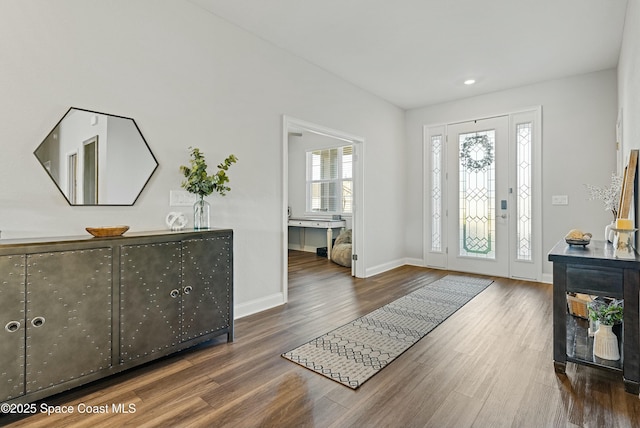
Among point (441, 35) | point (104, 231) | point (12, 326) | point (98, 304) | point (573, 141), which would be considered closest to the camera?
point (12, 326)

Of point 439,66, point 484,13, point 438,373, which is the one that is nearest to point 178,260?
point 438,373

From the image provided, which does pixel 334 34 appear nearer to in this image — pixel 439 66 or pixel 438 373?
pixel 439 66

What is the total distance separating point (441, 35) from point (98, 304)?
3.75 meters

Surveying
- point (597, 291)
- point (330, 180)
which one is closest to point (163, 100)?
point (597, 291)

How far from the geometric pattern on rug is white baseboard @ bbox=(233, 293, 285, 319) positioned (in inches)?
36.2

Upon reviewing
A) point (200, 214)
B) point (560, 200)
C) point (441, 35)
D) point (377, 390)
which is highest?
point (441, 35)

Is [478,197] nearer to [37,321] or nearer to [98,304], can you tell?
[98,304]

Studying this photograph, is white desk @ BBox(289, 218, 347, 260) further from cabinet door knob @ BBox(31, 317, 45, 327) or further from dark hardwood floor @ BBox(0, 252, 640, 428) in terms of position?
cabinet door knob @ BBox(31, 317, 45, 327)

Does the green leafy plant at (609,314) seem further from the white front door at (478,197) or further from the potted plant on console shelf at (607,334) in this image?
the white front door at (478,197)

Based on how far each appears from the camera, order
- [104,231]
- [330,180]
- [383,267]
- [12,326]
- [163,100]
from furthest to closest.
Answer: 1. [330,180]
2. [383,267]
3. [163,100]
4. [104,231]
5. [12,326]

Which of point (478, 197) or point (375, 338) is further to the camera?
point (478, 197)

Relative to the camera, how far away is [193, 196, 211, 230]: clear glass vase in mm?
2709

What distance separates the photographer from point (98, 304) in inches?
75.0

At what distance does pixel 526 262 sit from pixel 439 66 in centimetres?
306
